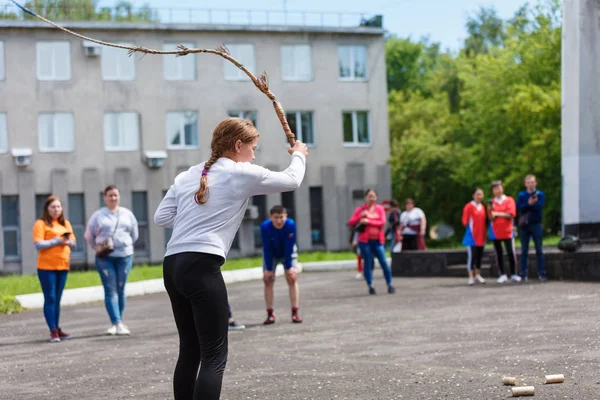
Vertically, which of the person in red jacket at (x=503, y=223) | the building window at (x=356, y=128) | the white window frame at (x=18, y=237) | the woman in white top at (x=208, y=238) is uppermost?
the building window at (x=356, y=128)

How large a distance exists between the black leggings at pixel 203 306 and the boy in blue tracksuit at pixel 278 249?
865cm

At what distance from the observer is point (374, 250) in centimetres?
1927

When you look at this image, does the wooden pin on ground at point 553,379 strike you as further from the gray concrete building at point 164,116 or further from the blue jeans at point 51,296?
the gray concrete building at point 164,116

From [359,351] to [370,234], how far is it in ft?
27.5

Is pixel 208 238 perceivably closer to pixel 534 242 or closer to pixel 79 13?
pixel 534 242

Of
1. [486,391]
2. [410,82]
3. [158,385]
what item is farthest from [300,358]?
[410,82]

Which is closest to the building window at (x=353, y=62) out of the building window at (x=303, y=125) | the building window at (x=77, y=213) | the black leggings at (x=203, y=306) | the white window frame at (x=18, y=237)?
the building window at (x=303, y=125)

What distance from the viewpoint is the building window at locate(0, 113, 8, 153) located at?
4253cm

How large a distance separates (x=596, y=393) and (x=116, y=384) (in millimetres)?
4001

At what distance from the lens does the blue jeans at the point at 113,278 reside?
552 inches

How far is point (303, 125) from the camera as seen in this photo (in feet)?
151

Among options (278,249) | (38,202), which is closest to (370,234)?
(278,249)

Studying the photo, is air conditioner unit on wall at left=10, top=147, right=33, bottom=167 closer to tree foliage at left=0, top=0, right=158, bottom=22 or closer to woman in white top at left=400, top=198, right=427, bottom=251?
tree foliage at left=0, top=0, right=158, bottom=22

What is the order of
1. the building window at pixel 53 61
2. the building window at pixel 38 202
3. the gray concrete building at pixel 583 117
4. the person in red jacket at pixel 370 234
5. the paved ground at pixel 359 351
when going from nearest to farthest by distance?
1. the paved ground at pixel 359 351
2. the person in red jacket at pixel 370 234
3. the gray concrete building at pixel 583 117
4. the building window at pixel 53 61
5. the building window at pixel 38 202
